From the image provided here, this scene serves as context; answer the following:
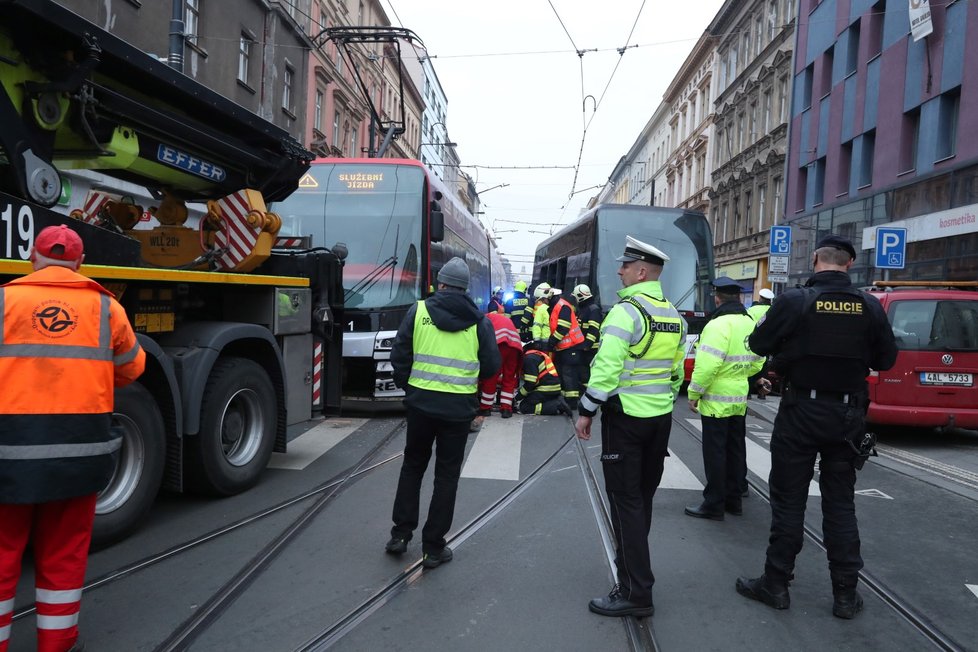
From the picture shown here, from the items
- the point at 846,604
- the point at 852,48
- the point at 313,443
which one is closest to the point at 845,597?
the point at 846,604

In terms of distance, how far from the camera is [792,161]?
90.2ft

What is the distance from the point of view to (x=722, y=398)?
554 cm

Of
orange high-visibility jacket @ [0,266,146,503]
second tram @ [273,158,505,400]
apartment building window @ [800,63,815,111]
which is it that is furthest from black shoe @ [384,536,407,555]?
apartment building window @ [800,63,815,111]

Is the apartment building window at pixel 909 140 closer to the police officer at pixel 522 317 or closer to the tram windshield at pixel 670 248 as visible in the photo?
the tram windshield at pixel 670 248

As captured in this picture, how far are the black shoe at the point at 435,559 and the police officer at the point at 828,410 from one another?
5.58 ft

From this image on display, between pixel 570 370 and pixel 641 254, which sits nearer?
pixel 641 254

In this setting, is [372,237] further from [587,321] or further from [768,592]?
[768,592]

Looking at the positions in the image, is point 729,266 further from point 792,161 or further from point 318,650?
point 318,650

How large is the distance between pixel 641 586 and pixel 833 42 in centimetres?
2500

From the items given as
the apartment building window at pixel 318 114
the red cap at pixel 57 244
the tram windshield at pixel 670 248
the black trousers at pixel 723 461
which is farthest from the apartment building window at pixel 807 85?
the red cap at pixel 57 244

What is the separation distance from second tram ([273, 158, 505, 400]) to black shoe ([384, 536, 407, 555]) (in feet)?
16.5

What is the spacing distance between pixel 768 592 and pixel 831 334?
1.37 m

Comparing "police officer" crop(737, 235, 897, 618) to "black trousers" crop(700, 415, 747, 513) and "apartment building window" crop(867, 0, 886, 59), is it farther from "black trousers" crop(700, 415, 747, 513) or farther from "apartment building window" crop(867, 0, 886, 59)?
"apartment building window" crop(867, 0, 886, 59)

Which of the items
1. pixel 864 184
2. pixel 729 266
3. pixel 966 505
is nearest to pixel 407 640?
pixel 966 505
